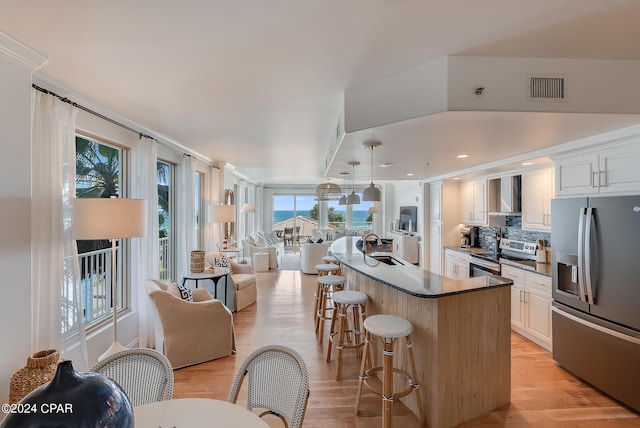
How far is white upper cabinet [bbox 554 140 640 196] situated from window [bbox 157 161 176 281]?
515 centimetres

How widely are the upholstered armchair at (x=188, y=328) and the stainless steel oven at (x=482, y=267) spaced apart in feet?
11.7

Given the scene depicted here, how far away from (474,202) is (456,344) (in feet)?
12.2

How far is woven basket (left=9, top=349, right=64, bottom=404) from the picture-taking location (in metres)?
1.57

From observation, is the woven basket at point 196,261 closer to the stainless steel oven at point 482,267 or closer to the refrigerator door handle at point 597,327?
the stainless steel oven at point 482,267

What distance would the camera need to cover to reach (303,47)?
5.69 ft

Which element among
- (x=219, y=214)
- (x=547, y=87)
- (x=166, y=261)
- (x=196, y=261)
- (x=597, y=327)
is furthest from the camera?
(x=219, y=214)

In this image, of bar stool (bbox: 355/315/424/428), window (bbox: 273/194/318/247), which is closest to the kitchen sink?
bar stool (bbox: 355/315/424/428)

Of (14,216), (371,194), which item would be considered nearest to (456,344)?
(371,194)

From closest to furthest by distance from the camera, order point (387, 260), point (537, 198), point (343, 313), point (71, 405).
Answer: point (71, 405)
point (343, 313)
point (387, 260)
point (537, 198)

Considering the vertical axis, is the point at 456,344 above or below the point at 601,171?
below

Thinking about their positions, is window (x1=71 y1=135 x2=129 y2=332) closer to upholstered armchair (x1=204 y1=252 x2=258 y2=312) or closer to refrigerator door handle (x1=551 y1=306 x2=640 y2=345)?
upholstered armchair (x1=204 y1=252 x2=258 y2=312)

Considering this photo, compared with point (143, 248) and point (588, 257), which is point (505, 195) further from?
point (143, 248)

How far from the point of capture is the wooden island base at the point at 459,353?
2.15m

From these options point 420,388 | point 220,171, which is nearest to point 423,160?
point 420,388
